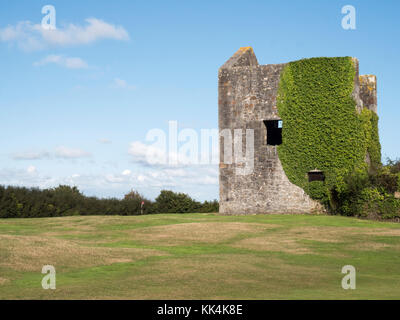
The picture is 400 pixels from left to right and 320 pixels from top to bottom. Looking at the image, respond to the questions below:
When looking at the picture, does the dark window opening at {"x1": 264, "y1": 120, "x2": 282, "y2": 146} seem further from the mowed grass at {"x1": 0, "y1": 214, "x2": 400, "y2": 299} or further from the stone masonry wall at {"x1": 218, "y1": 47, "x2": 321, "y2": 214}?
the mowed grass at {"x1": 0, "y1": 214, "x2": 400, "y2": 299}

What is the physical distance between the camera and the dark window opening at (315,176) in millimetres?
25891

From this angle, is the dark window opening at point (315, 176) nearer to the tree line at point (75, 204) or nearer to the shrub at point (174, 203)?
the tree line at point (75, 204)

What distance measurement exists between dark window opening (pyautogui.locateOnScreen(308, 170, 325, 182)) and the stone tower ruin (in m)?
0.05

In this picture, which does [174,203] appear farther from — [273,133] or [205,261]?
[205,261]

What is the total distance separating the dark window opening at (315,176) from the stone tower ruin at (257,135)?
0.05 meters

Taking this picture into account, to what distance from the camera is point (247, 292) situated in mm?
7984

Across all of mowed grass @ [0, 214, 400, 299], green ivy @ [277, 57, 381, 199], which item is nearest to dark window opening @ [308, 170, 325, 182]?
green ivy @ [277, 57, 381, 199]

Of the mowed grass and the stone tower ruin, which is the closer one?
the mowed grass

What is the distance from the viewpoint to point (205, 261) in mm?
11367

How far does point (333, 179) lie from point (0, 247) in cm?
1743

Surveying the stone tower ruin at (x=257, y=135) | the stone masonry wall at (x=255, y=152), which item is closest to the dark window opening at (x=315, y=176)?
the stone tower ruin at (x=257, y=135)

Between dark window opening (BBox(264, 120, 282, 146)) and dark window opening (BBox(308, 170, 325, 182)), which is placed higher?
dark window opening (BBox(264, 120, 282, 146))

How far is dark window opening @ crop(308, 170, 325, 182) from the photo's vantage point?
2589cm

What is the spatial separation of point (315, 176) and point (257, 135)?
3713 mm
